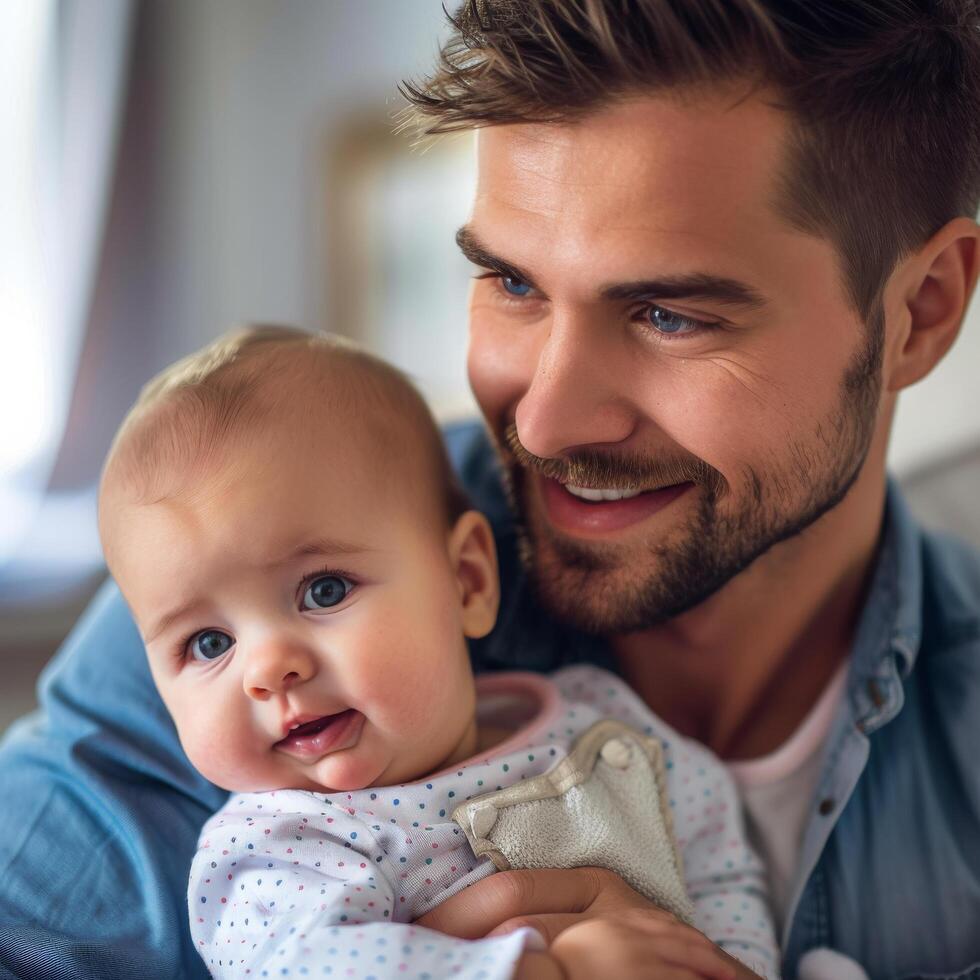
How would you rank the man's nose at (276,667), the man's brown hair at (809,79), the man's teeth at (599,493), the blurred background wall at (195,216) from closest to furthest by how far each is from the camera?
the man's nose at (276,667) < the man's brown hair at (809,79) < the man's teeth at (599,493) < the blurred background wall at (195,216)

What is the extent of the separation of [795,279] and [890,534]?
0.49 m

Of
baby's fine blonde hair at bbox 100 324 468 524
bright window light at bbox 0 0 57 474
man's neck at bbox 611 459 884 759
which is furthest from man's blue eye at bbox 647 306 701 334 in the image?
bright window light at bbox 0 0 57 474

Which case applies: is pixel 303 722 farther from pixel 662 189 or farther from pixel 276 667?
pixel 662 189

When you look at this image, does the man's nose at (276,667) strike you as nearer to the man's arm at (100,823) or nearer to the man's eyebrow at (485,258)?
the man's arm at (100,823)

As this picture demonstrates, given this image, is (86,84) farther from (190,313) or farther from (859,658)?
(859,658)

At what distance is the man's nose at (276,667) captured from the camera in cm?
104

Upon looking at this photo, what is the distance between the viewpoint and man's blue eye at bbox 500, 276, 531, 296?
1.32 m

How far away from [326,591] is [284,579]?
0.14 ft

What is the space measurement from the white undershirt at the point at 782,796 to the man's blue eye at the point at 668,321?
0.54m

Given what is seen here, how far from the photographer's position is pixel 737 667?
5.04 ft

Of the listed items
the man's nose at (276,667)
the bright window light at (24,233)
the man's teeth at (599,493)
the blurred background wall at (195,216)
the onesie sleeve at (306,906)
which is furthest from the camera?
the blurred background wall at (195,216)

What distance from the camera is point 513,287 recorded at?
4.41 feet

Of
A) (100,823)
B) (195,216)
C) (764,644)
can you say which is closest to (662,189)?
(764,644)

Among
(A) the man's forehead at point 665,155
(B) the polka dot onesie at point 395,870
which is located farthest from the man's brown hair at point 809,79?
(B) the polka dot onesie at point 395,870
